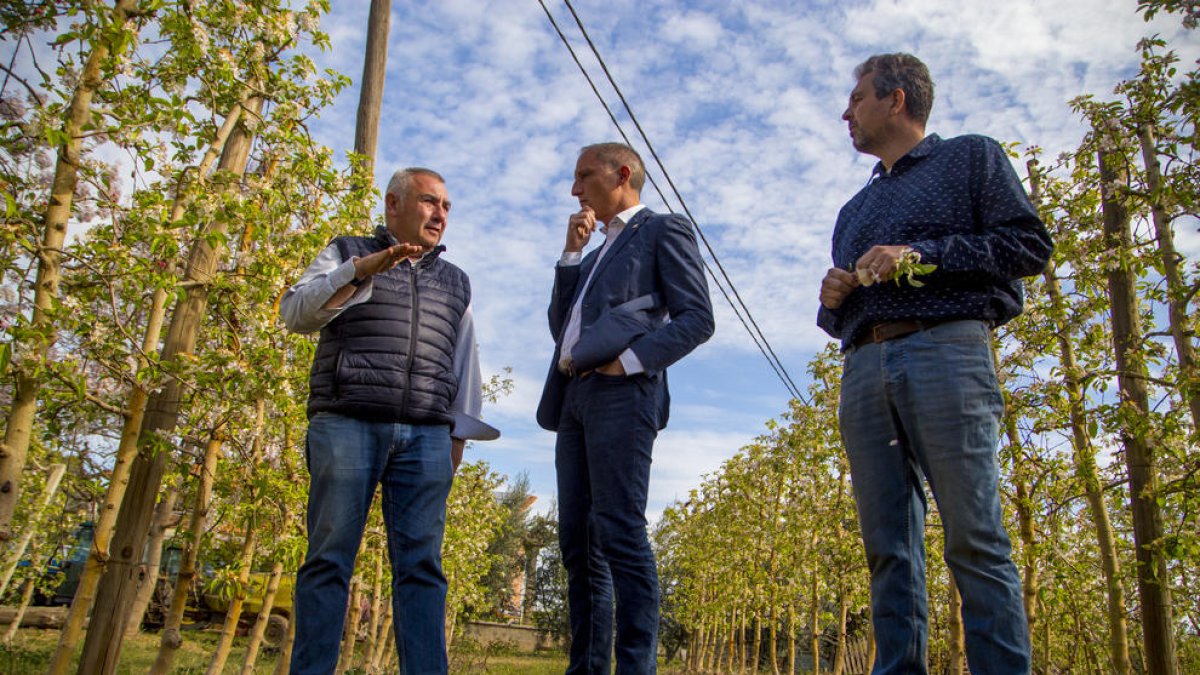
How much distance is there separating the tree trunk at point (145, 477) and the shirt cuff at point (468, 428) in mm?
2068

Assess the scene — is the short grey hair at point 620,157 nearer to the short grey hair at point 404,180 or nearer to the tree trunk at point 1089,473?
the short grey hair at point 404,180

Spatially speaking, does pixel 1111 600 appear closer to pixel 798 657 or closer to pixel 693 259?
pixel 693 259

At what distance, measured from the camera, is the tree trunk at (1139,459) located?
6.35 metres

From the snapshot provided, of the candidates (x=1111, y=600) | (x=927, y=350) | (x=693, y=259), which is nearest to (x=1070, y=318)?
(x=1111, y=600)

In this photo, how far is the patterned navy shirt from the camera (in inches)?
93.6

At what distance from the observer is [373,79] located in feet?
23.3

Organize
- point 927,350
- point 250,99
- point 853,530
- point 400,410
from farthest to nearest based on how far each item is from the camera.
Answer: point 853,530 → point 250,99 → point 400,410 → point 927,350

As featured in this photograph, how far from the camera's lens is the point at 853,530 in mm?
11781

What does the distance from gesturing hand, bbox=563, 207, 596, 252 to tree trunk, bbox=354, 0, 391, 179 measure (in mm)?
3309

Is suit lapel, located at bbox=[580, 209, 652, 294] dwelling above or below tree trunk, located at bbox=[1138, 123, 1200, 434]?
below

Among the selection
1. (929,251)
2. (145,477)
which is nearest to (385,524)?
(929,251)

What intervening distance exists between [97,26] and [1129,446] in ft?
23.7

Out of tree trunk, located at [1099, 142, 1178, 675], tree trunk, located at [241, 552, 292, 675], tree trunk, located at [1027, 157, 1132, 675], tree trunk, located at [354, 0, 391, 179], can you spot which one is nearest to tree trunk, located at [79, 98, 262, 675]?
tree trunk, located at [354, 0, 391, 179]

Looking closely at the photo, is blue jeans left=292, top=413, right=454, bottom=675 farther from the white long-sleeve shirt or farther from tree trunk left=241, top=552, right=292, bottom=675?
tree trunk left=241, top=552, right=292, bottom=675
